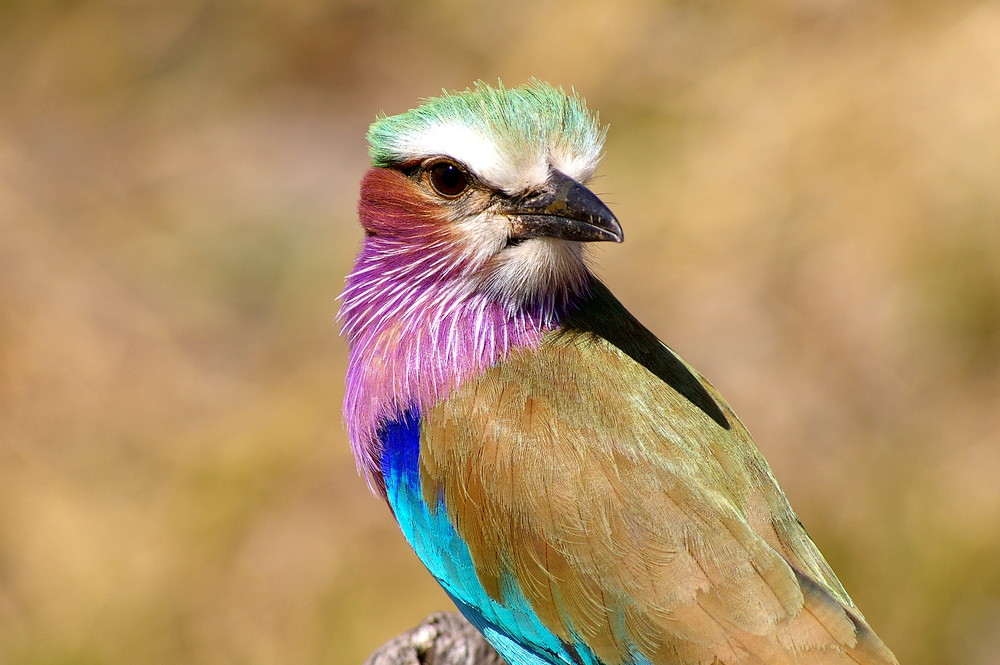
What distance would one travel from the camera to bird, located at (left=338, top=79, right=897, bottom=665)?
3.10m

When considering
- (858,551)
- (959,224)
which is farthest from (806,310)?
(858,551)

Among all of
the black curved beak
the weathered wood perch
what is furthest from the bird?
the weathered wood perch

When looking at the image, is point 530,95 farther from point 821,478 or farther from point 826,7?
point 826,7

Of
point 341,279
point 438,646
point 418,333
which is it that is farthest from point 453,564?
point 341,279

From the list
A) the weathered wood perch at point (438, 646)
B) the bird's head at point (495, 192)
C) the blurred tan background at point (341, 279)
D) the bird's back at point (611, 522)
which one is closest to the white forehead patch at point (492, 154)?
the bird's head at point (495, 192)

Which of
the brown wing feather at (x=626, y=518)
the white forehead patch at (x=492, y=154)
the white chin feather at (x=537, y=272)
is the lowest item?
the brown wing feather at (x=626, y=518)

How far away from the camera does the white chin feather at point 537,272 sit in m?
3.40

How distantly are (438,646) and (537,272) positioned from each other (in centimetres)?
135

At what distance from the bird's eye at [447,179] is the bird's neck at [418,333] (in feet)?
0.60

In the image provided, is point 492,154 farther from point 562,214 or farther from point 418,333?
point 418,333

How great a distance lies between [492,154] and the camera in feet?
10.9

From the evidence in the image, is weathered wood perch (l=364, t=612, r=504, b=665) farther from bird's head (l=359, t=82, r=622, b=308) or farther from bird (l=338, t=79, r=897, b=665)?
bird's head (l=359, t=82, r=622, b=308)

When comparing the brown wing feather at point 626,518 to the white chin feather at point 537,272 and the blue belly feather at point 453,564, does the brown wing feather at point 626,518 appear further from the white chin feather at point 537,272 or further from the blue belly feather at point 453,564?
the white chin feather at point 537,272

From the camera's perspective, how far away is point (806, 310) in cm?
731
